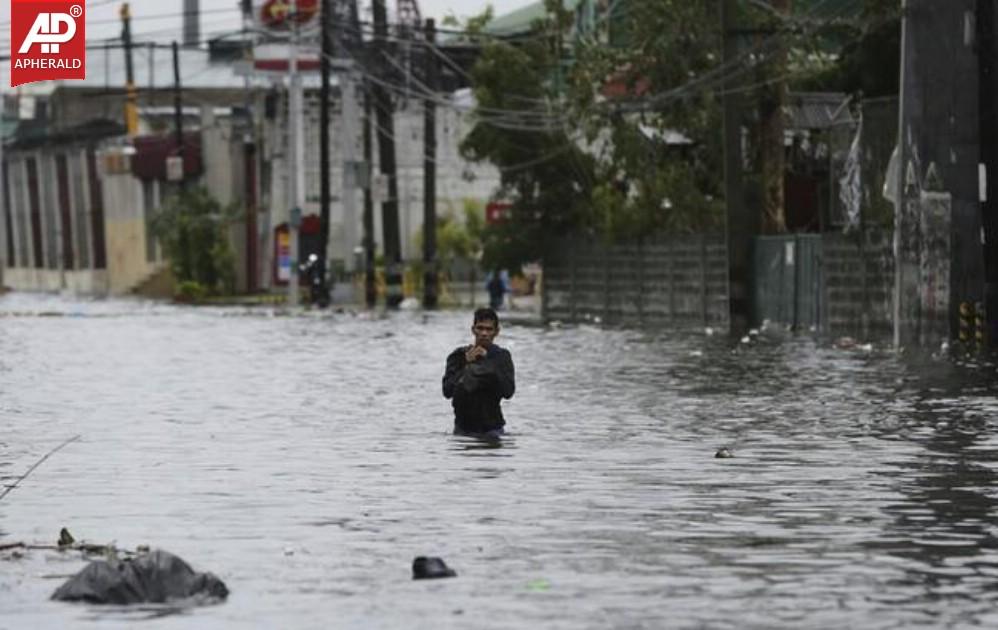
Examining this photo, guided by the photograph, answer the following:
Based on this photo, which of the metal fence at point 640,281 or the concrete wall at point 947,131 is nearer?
the concrete wall at point 947,131

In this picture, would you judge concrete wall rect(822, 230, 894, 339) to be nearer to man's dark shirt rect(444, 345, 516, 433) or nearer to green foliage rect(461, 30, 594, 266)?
green foliage rect(461, 30, 594, 266)

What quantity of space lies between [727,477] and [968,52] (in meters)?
23.4

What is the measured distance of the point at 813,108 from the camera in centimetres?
6600

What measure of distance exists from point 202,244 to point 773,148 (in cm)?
5734

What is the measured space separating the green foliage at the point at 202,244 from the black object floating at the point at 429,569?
9784cm

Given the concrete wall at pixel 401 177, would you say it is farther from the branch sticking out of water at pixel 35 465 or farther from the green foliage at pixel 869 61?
the branch sticking out of water at pixel 35 465

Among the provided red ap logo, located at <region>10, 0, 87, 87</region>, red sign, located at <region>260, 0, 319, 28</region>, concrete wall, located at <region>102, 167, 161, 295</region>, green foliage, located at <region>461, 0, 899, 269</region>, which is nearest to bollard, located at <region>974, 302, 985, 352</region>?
green foliage, located at <region>461, 0, 899, 269</region>

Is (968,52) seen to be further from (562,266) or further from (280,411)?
(562,266)

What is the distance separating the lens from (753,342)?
154 ft

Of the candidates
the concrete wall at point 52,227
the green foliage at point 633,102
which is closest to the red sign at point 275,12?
the green foliage at point 633,102

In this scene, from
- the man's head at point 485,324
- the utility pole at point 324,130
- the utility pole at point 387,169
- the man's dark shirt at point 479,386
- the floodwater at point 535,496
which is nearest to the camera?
the floodwater at point 535,496

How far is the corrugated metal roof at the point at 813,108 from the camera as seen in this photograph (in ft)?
212

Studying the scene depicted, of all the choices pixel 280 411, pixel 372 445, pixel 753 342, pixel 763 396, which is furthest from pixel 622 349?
pixel 372 445

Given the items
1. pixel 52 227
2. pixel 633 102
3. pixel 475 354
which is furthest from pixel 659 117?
pixel 52 227
